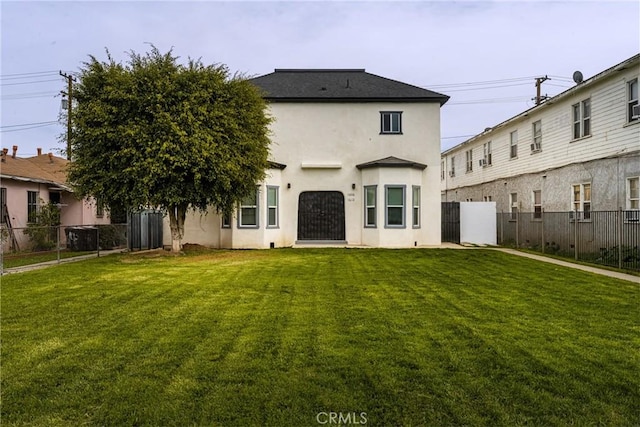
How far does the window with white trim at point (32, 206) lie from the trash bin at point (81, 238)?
283 centimetres

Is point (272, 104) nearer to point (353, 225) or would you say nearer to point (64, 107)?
point (353, 225)

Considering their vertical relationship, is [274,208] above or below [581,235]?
above

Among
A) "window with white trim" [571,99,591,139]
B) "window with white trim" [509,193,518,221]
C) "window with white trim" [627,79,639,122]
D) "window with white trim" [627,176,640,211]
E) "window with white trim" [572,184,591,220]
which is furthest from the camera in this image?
"window with white trim" [509,193,518,221]

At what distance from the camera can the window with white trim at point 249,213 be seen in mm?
19953

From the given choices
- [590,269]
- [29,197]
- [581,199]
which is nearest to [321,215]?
[581,199]

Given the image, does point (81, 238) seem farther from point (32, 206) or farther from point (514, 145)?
point (514, 145)

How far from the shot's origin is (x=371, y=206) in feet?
68.1

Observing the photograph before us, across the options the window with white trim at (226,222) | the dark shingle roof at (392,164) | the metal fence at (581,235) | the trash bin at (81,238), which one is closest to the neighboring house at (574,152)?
the metal fence at (581,235)

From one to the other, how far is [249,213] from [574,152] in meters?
14.1

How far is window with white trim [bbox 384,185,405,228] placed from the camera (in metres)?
20.2

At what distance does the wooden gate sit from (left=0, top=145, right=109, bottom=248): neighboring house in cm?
1605

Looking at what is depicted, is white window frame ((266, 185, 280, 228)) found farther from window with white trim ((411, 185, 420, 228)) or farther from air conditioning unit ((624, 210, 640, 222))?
air conditioning unit ((624, 210, 640, 222))

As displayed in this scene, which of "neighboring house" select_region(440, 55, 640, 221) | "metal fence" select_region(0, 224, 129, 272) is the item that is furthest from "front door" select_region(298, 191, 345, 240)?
"neighboring house" select_region(440, 55, 640, 221)

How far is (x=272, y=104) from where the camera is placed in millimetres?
21438
